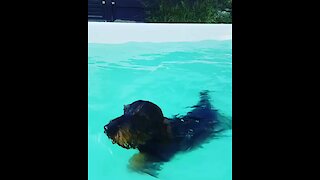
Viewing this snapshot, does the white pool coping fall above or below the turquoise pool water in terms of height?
above

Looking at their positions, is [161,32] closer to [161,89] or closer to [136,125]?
[161,89]

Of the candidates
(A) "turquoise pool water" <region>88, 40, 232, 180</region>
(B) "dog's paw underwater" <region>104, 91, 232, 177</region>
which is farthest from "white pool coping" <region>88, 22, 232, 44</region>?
(B) "dog's paw underwater" <region>104, 91, 232, 177</region>

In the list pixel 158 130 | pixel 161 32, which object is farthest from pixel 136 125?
pixel 161 32

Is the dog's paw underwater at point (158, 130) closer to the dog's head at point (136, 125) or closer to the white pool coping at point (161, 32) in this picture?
the dog's head at point (136, 125)

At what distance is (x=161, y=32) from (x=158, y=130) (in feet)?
1.50

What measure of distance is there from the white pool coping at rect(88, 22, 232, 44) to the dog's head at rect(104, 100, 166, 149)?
309mm

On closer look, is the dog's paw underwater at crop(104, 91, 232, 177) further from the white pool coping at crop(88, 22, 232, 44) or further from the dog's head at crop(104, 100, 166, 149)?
Result: the white pool coping at crop(88, 22, 232, 44)

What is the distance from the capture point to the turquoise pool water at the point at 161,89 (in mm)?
1566

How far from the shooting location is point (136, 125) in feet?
5.29

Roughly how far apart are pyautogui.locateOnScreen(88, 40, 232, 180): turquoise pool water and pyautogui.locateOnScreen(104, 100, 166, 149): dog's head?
3 centimetres

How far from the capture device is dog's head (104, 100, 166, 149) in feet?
5.19
